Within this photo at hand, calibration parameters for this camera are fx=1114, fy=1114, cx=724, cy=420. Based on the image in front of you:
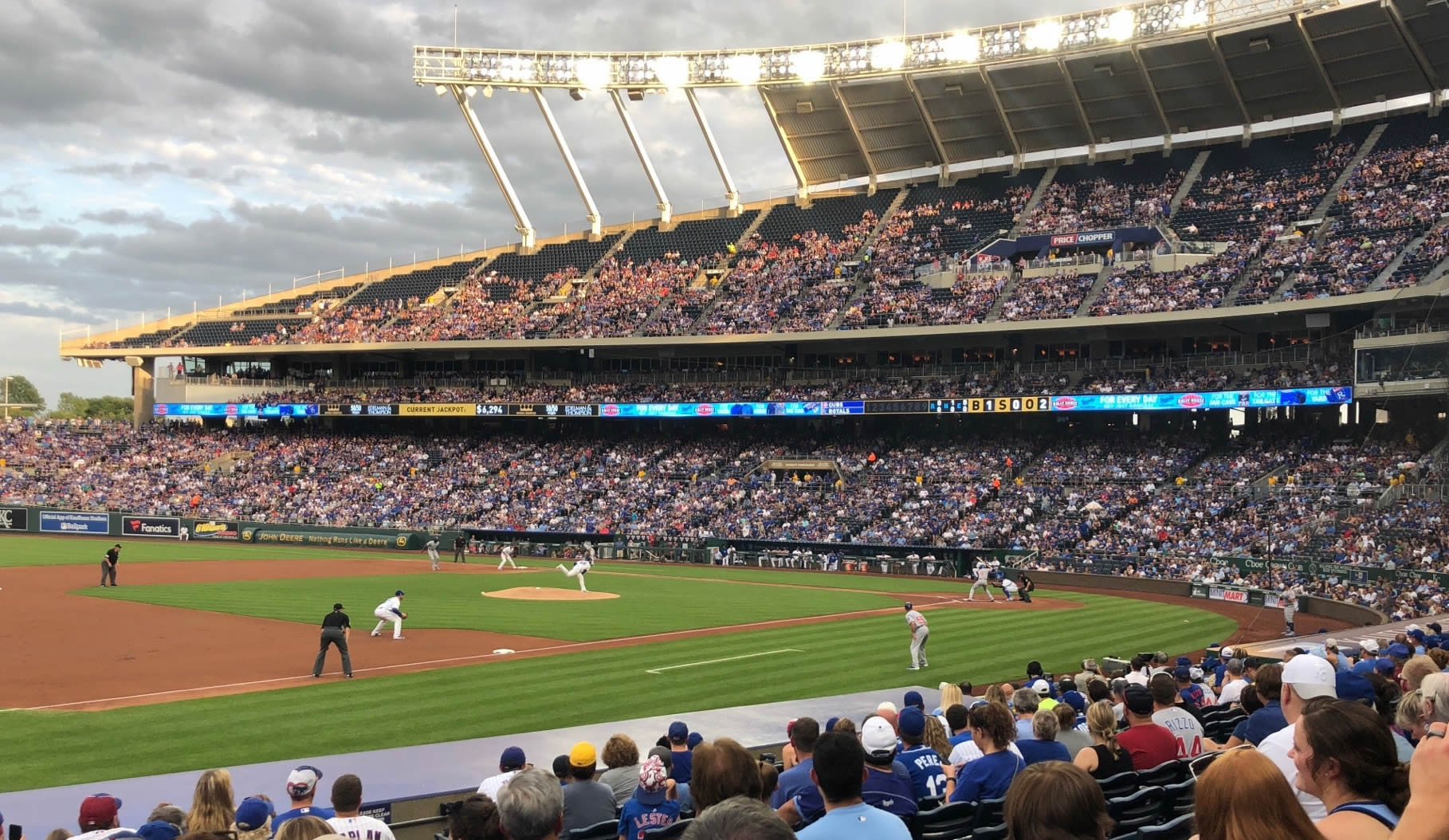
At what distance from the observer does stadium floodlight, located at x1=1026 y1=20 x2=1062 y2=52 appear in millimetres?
59719

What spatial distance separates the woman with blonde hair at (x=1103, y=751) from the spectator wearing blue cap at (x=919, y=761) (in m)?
1.03

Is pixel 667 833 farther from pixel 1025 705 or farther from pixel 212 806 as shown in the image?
pixel 1025 705

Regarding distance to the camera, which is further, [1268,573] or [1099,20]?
[1099,20]

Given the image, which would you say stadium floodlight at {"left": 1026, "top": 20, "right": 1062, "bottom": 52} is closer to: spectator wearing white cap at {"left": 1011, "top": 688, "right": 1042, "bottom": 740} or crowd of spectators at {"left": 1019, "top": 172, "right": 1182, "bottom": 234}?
crowd of spectators at {"left": 1019, "top": 172, "right": 1182, "bottom": 234}

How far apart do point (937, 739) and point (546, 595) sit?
29507 millimetres

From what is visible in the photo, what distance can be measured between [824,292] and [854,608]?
34.5 metres

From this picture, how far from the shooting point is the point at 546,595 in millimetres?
38156

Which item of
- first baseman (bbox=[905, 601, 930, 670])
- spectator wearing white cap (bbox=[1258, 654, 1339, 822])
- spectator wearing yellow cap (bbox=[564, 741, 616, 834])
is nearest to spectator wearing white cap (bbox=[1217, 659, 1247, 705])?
spectator wearing white cap (bbox=[1258, 654, 1339, 822])

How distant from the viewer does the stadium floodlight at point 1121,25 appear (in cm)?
5762

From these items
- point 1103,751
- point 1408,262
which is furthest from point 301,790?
point 1408,262

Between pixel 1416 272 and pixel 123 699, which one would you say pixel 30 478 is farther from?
pixel 1416 272

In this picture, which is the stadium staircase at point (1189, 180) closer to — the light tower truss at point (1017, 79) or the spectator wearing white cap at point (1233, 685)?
the light tower truss at point (1017, 79)

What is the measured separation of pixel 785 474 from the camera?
64562 millimetres

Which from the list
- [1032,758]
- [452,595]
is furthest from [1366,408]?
[1032,758]
